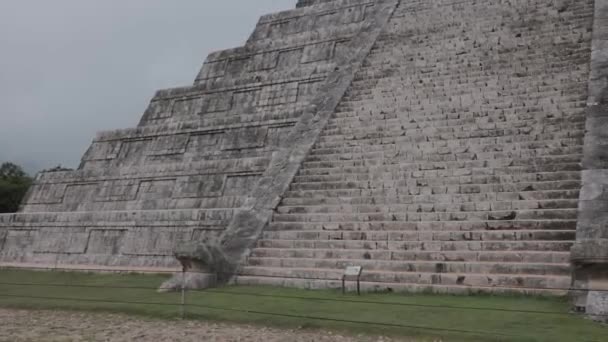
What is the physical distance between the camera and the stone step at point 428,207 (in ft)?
27.5

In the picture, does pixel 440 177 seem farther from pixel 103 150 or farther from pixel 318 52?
pixel 103 150

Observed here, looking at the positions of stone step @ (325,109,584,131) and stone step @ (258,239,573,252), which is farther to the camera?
stone step @ (325,109,584,131)

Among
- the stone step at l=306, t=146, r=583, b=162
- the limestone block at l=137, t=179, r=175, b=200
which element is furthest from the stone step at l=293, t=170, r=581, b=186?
the limestone block at l=137, t=179, r=175, b=200

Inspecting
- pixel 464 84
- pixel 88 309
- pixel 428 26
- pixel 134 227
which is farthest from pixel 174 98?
pixel 88 309

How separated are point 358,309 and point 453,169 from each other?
3.85m

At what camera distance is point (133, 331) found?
21.5 ft

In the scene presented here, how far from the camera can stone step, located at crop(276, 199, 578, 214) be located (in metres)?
8.39

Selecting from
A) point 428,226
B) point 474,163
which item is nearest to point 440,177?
point 474,163

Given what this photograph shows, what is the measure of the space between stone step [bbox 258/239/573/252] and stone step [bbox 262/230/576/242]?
115 millimetres

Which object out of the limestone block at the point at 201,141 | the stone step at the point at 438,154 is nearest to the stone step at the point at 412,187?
the stone step at the point at 438,154

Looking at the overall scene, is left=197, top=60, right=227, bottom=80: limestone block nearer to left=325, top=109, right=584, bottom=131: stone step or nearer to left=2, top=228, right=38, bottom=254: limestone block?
left=325, top=109, right=584, bottom=131: stone step

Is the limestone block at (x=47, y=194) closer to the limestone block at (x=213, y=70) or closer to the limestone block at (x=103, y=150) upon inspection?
the limestone block at (x=103, y=150)

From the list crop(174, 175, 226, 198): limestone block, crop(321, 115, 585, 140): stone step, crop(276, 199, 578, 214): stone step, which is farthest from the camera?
crop(174, 175, 226, 198): limestone block

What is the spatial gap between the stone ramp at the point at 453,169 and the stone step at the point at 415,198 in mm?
22
